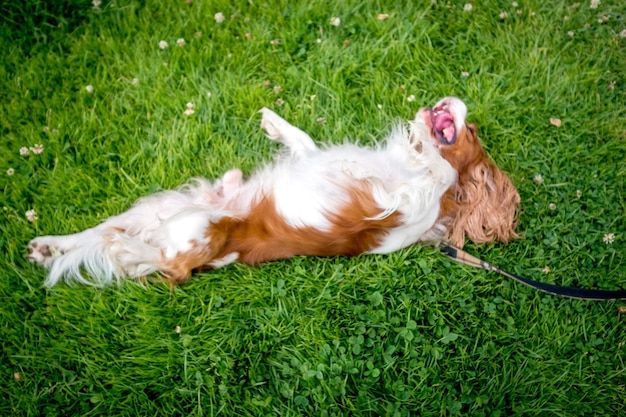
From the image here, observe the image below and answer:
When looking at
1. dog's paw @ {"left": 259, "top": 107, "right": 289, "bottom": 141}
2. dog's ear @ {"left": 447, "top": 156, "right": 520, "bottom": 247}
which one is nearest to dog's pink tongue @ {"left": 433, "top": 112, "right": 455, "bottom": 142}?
dog's ear @ {"left": 447, "top": 156, "right": 520, "bottom": 247}

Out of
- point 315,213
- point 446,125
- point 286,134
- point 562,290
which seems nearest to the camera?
point 315,213

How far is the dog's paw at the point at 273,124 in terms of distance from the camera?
11.7 feet

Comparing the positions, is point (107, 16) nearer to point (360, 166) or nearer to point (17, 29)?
point (17, 29)

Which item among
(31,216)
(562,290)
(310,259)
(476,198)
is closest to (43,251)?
(31,216)

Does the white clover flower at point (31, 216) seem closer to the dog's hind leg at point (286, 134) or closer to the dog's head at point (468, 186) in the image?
the dog's hind leg at point (286, 134)

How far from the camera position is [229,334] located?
302cm

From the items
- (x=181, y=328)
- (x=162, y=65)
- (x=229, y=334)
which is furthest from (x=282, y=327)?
(x=162, y=65)

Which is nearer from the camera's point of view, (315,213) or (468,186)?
(315,213)

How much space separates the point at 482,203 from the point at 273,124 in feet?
4.82

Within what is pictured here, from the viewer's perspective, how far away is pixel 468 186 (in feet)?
10.9

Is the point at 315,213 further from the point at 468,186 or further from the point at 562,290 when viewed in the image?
the point at 562,290

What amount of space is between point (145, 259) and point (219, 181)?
72 centimetres

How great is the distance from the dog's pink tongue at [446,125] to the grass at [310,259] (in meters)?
0.51

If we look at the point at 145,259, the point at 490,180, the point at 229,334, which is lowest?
the point at 229,334
